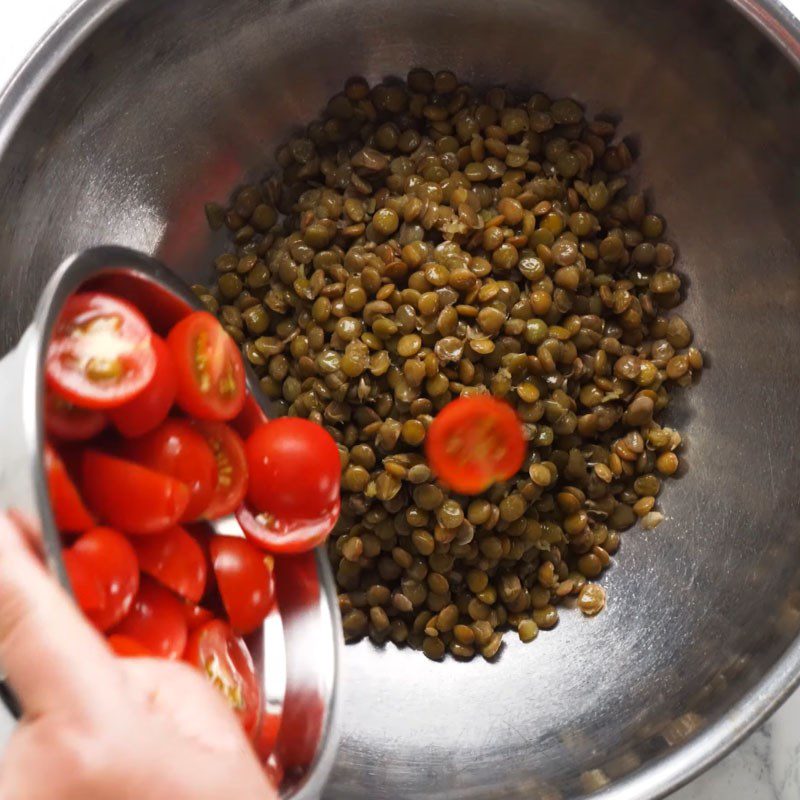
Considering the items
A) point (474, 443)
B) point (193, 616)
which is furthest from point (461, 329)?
point (193, 616)

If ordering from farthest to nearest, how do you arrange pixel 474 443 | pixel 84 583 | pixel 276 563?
pixel 474 443, pixel 276 563, pixel 84 583

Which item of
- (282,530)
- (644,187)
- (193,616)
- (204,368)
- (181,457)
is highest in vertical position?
(644,187)

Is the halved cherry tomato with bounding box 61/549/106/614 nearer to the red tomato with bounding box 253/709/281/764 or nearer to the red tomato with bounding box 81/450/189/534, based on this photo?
the red tomato with bounding box 81/450/189/534

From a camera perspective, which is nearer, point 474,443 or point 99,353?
point 99,353

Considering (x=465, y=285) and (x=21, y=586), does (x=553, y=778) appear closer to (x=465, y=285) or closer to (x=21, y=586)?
(x=465, y=285)

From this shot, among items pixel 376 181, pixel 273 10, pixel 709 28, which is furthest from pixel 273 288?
pixel 709 28

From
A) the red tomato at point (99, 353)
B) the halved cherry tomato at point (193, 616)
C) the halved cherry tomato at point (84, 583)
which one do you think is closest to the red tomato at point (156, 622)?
the halved cherry tomato at point (193, 616)

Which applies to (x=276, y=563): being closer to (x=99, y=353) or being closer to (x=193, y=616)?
(x=193, y=616)
